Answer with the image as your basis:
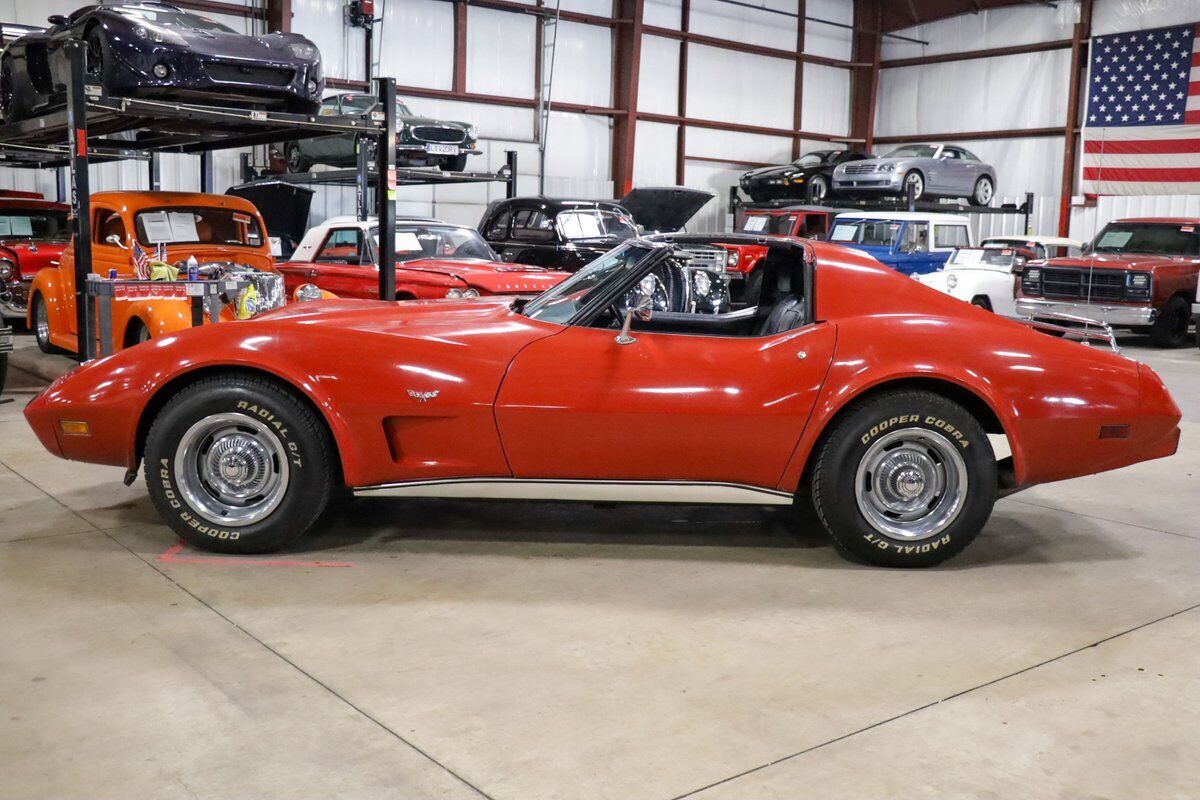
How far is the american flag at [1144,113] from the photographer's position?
22.6 metres

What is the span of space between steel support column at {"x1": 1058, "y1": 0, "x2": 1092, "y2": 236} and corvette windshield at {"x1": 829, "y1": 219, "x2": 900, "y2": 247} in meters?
10.4

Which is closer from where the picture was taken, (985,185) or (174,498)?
(174,498)

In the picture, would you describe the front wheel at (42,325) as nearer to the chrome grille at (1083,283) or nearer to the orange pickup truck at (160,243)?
the orange pickup truck at (160,243)

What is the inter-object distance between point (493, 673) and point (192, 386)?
6.08 ft

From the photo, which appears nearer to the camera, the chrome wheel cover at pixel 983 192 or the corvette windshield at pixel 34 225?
the corvette windshield at pixel 34 225

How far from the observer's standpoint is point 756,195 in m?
24.0

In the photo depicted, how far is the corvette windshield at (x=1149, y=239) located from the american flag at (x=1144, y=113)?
8.56 metres

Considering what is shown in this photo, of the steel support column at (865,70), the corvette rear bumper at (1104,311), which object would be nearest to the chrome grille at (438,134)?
the corvette rear bumper at (1104,311)

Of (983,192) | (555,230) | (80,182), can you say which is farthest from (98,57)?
(983,192)

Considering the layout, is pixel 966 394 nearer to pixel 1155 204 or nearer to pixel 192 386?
pixel 192 386

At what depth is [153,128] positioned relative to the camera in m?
9.52

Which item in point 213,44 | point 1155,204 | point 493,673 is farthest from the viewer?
point 1155,204

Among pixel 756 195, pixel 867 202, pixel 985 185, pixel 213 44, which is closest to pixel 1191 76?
pixel 985 185

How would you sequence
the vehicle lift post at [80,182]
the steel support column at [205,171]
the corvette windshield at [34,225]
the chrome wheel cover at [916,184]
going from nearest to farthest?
the vehicle lift post at [80,182], the steel support column at [205,171], the corvette windshield at [34,225], the chrome wheel cover at [916,184]
